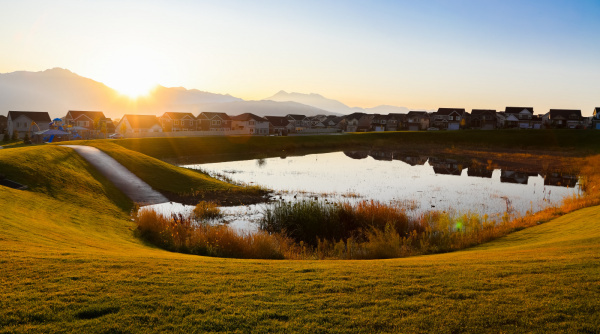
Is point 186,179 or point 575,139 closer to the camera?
point 186,179

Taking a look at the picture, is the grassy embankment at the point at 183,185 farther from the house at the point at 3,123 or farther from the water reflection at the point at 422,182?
the house at the point at 3,123

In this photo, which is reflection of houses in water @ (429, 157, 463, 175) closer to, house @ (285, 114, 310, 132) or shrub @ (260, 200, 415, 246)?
shrub @ (260, 200, 415, 246)

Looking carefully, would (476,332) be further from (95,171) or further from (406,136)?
(406,136)

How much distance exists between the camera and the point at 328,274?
10055 millimetres

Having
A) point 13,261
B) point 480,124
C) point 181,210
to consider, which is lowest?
point 181,210

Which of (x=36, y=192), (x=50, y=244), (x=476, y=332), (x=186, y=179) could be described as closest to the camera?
(x=476, y=332)

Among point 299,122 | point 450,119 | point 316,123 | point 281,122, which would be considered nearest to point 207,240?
point 450,119

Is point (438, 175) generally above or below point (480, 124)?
below

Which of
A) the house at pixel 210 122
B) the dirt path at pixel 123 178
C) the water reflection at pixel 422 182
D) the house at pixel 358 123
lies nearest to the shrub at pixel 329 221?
the water reflection at pixel 422 182

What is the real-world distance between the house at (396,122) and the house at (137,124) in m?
82.6

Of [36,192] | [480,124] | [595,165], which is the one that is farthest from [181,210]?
[480,124]

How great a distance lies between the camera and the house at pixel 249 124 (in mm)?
131250

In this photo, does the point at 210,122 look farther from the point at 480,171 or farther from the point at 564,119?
the point at 564,119

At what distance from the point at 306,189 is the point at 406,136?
6958cm
